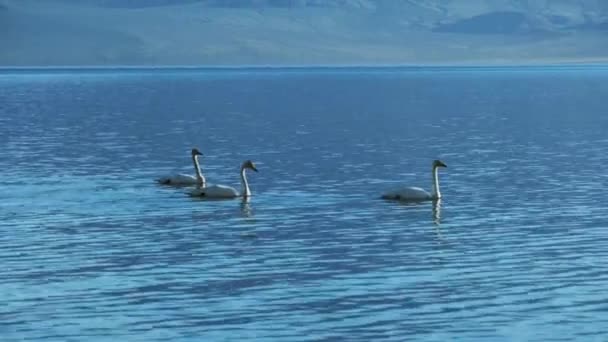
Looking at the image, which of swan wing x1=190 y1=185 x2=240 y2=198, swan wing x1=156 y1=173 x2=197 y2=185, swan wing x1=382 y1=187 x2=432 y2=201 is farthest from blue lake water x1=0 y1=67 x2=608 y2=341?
swan wing x1=156 y1=173 x2=197 y2=185

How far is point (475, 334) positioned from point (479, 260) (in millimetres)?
7369

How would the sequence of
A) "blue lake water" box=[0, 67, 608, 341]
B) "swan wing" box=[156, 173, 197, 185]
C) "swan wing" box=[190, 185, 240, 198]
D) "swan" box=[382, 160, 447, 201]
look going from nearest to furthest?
"blue lake water" box=[0, 67, 608, 341] < "swan" box=[382, 160, 447, 201] < "swan wing" box=[190, 185, 240, 198] < "swan wing" box=[156, 173, 197, 185]

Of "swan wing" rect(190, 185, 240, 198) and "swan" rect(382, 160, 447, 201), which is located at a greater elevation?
"swan" rect(382, 160, 447, 201)

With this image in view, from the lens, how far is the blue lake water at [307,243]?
26.5 metres

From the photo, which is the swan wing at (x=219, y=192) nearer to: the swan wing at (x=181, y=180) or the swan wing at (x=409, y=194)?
the swan wing at (x=181, y=180)

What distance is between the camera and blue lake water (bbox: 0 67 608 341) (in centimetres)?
2650

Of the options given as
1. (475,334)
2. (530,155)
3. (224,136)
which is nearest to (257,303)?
(475,334)

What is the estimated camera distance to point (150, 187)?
48.2 metres

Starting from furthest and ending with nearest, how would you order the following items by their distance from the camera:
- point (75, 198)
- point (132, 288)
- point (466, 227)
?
1. point (75, 198)
2. point (466, 227)
3. point (132, 288)

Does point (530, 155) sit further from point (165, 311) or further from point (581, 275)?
point (165, 311)

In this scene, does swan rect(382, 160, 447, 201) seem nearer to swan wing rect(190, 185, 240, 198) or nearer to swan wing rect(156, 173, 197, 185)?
swan wing rect(190, 185, 240, 198)

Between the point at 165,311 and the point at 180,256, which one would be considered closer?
the point at 165,311

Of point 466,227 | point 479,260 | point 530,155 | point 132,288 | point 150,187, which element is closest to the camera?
point 132,288

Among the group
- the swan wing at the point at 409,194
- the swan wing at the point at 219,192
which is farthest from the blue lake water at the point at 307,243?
the swan wing at the point at 219,192
